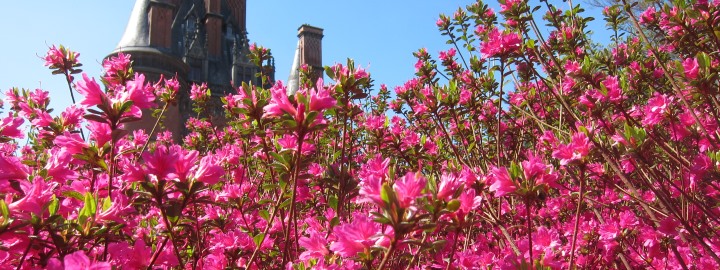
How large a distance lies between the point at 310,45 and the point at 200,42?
841 cm

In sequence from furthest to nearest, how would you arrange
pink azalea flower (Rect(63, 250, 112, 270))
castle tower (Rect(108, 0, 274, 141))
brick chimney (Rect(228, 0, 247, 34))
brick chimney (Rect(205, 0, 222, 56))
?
1. brick chimney (Rect(228, 0, 247, 34))
2. brick chimney (Rect(205, 0, 222, 56))
3. castle tower (Rect(108, 0, 274, 141))
4. pink azalea flower (Rect(63, 250, 112, 270))

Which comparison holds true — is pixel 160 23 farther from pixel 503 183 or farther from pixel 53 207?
pixel 503 183

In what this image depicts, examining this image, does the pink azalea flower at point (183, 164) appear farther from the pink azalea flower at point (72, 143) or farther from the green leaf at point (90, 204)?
the pink azalea flower at point (72, 143)

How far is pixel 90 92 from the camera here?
1320 millimetres

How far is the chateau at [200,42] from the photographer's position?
2508 cm

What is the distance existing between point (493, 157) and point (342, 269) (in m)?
3.15

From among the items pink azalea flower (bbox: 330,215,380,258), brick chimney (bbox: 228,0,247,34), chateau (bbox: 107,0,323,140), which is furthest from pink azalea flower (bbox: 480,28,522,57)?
brick chimney (bbox: 228,0,247,34)

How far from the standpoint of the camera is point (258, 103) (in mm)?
1673

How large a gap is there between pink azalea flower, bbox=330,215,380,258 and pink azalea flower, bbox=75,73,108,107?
762 millimetres

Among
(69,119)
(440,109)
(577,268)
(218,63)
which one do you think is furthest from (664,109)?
(218,63)

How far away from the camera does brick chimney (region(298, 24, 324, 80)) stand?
37719 millimetres

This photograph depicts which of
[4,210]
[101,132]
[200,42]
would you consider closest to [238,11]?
[200,42]

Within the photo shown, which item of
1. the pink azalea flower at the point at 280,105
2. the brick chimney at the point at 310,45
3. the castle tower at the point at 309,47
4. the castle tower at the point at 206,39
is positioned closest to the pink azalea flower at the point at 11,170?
the pink azalea flower at the point at 280,105

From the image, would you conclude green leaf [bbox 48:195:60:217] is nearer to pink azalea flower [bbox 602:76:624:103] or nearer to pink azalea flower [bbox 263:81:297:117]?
pink azalea flower [bbox 263:81:297:117]
